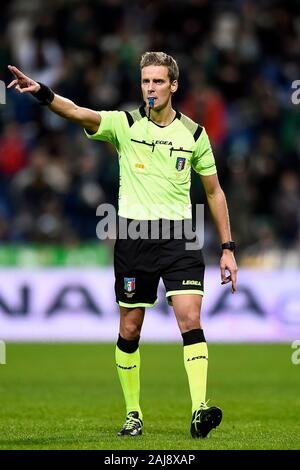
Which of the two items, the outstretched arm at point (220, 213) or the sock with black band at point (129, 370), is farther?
the sock with black band at point (129, 370)

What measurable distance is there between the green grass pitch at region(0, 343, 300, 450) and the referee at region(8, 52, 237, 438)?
55 cm

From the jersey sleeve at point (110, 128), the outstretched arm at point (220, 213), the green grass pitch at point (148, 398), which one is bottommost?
the green grass pitch at point (148, 398)

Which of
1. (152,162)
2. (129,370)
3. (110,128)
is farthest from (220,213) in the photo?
(129,370)

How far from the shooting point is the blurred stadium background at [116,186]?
14.9 meters

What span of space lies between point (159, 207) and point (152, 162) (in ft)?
1.03

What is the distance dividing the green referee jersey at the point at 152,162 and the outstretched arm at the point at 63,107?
0.35 ft

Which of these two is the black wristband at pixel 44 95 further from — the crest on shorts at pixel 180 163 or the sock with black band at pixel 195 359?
the sock with black band at pixel 195 359

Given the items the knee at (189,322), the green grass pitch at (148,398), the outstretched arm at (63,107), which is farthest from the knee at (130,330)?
the outstretched arm at (63,107)

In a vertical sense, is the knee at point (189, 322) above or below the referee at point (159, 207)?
below

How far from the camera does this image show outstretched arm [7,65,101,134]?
761cm

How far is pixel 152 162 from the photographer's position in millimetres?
8344

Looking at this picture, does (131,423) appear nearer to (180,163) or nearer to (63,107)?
(180,163)

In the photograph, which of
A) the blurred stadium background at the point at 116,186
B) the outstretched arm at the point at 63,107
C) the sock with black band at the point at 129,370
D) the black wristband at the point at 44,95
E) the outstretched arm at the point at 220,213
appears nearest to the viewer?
the outstretched arm at the point at 63,107
